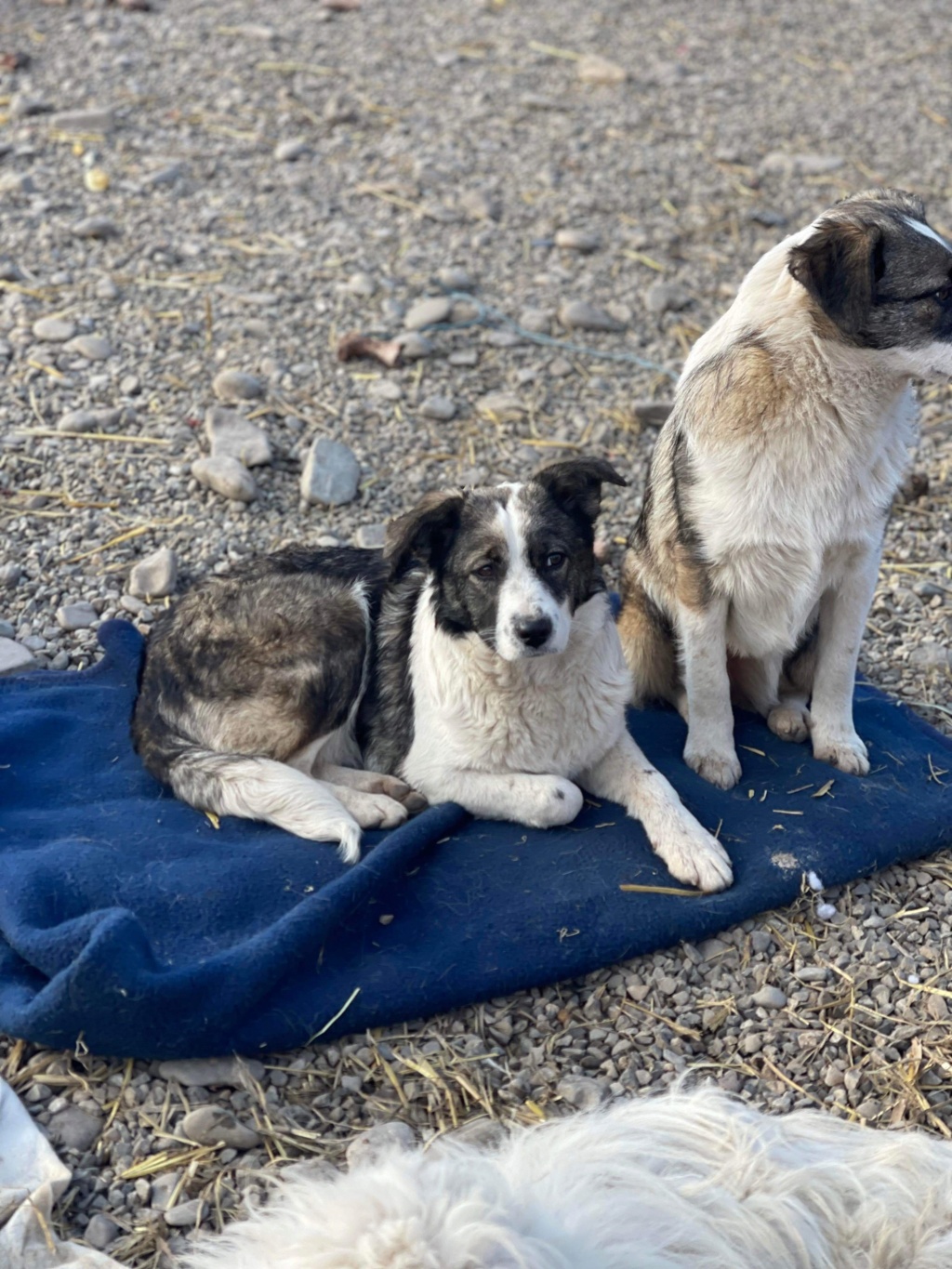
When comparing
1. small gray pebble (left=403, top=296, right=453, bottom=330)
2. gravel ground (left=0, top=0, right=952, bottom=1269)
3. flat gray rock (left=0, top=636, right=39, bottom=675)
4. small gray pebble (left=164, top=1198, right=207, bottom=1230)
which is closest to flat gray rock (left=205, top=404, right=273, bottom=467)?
gravel ground (left=0, top=0, right=952, bottom=1269)

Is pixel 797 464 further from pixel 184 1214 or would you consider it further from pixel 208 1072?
pixel 184 1214

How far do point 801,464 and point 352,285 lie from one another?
384 cm

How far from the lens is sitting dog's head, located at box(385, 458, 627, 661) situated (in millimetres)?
Answer: 3791

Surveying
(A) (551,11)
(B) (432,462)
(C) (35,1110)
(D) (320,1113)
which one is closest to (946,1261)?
(D) (320,1113)

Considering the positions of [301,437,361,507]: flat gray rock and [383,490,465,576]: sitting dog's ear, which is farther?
[301,437,361,507]: flat gray rock

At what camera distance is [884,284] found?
3748 mm

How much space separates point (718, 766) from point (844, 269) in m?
1.62

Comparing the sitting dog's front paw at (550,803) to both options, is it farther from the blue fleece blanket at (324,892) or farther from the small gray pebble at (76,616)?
the small gray pebble at (76,616)

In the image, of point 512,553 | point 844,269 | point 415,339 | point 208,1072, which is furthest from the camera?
point 415,339

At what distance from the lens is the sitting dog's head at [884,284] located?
3729mm

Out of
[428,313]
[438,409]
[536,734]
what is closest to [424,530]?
[536,734]

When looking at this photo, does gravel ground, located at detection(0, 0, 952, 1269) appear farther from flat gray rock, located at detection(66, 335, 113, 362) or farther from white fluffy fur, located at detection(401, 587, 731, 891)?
white fluffy fur, located at detection(401, 587, 731, 891)

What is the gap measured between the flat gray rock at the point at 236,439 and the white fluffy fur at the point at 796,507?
228 cm

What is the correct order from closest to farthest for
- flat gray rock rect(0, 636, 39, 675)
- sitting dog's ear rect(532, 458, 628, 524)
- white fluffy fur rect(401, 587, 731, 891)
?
sitting dog's ear rect(532, 458, 628, 524) < white fluffy fur rect(401, 587, 731, 891) < flat gray rock rect(0, 636, 39, 675)
